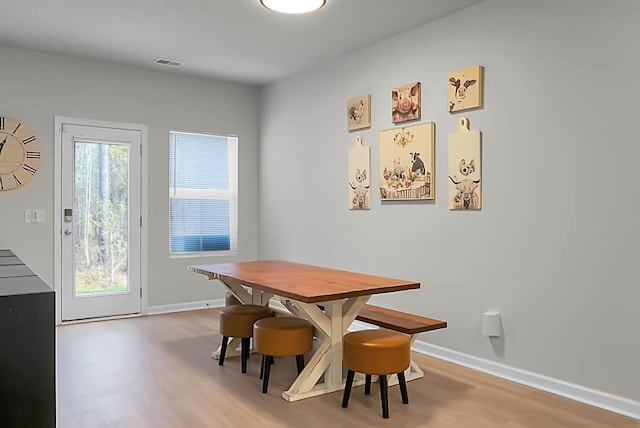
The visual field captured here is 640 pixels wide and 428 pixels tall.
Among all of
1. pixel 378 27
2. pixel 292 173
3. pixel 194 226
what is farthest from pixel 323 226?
pixel 378 27

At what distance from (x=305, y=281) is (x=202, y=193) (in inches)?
119

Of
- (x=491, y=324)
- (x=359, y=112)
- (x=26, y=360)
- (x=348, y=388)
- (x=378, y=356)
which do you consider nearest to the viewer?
(x=26, y=360)

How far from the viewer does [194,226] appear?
5980 millimetres

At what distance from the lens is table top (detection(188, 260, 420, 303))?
293cm

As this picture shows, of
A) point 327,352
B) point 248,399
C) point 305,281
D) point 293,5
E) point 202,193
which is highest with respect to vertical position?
point 293,5

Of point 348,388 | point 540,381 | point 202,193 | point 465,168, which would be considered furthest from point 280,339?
point 202,193

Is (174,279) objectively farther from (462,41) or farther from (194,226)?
(462,41)

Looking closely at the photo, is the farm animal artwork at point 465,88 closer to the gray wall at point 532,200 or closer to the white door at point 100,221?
the gray wall at point 532,200

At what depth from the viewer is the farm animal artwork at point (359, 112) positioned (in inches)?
184

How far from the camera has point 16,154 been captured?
15.9ft

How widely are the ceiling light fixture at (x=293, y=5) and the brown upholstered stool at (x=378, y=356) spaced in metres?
2.00

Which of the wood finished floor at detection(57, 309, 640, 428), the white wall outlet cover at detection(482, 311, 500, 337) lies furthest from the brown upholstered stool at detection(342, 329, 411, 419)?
the white wall outlet cover at detection(482, 311, 500, 337)

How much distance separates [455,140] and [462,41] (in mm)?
709

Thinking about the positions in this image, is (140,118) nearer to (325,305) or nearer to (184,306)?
(184,306)
